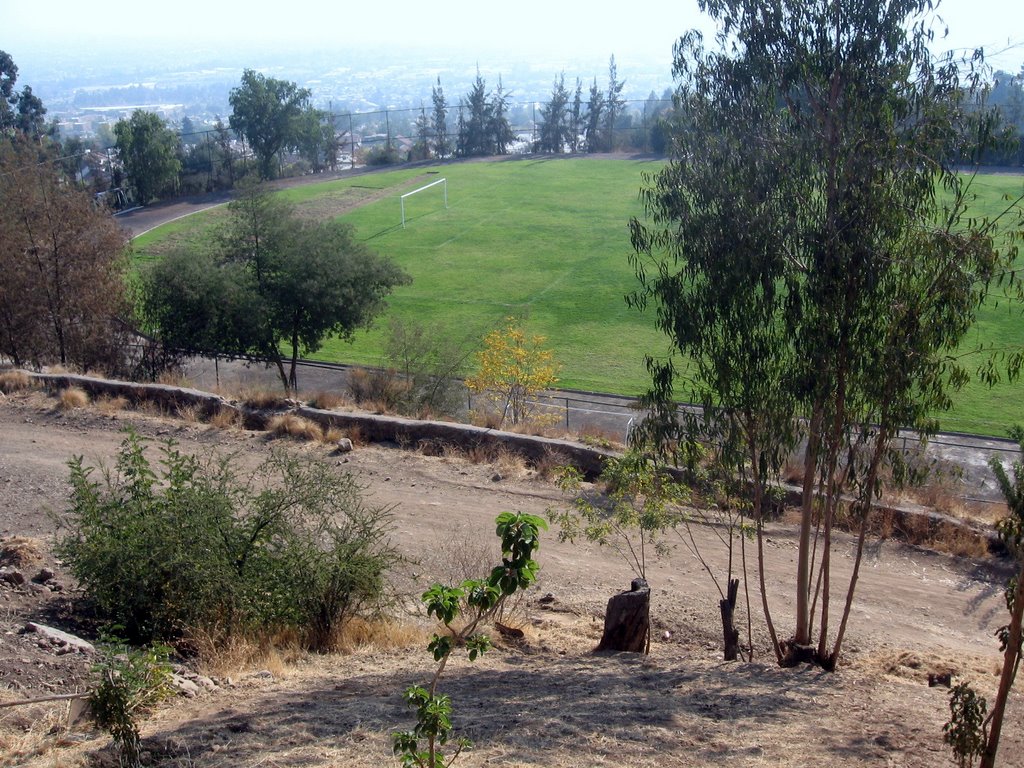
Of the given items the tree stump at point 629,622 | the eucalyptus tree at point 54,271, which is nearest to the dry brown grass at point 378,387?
the eucalyptus tree at point 54,271

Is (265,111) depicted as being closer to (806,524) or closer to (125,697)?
(806,524)

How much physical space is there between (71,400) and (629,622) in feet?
46.2

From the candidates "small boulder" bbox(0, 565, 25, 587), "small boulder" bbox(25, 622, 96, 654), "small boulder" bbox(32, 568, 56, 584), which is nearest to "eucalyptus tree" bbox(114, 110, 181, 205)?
"small boulder" bbox(32, 568, 56, 584)

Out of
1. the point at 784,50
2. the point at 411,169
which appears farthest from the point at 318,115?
the point at 784,50

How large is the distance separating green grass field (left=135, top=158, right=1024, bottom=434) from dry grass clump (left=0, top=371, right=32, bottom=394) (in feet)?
46.1

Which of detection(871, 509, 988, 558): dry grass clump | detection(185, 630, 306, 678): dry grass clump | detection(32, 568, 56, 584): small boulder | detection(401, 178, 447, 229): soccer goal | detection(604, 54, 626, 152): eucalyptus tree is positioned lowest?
detection(871, 509, 988, 558): dry grass clump

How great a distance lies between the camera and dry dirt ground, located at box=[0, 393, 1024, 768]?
24.1 ft

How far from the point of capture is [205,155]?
236 feet

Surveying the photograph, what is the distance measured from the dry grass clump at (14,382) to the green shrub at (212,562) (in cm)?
1202

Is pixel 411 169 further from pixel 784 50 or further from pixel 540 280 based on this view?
pixel 784 50

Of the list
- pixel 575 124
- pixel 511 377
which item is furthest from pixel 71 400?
pixel 575 124

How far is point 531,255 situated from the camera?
50.9 meters

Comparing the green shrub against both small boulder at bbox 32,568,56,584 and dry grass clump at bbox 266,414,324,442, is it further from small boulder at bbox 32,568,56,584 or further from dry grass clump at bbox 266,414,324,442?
dry grass clump at bbox 266,414,324,442

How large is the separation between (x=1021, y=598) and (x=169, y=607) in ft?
24.7
